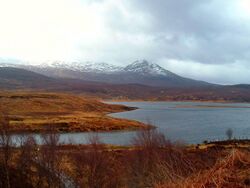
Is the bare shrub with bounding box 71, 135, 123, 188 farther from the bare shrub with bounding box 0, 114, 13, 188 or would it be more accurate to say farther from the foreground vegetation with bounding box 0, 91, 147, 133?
the foreground vegetation with bounding box 0, 91, 147, 133

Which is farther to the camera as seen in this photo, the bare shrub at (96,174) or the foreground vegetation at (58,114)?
the foreground vegetation at (58,114)

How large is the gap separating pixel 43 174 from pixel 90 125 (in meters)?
70.9

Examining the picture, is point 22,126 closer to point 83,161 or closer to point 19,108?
point 19,108

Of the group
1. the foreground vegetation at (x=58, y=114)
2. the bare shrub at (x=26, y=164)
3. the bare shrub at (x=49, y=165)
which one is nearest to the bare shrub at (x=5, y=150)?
the bare shrub at (x=26, y=164)

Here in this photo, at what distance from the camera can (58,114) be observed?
438 ft

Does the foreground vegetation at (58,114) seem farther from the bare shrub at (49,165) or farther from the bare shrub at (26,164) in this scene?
the bare shrub at (26,164)

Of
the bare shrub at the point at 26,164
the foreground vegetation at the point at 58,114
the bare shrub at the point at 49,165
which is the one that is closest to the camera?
the bare shrub at the point at 49,165

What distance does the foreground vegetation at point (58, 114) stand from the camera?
98875mm

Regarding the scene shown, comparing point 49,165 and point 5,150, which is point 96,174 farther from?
point 5,150

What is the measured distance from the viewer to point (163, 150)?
34156mm

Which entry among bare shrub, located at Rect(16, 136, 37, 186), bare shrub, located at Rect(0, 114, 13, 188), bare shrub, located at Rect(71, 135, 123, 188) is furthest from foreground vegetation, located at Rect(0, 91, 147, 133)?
bare shrub, located at Rect(0, 114, 13, 188)

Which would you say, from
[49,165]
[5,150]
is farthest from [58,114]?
[5,150]

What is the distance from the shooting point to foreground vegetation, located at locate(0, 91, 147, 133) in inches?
3893

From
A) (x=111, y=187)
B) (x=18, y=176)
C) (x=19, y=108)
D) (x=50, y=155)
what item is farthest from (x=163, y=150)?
(x=19, y=108)
